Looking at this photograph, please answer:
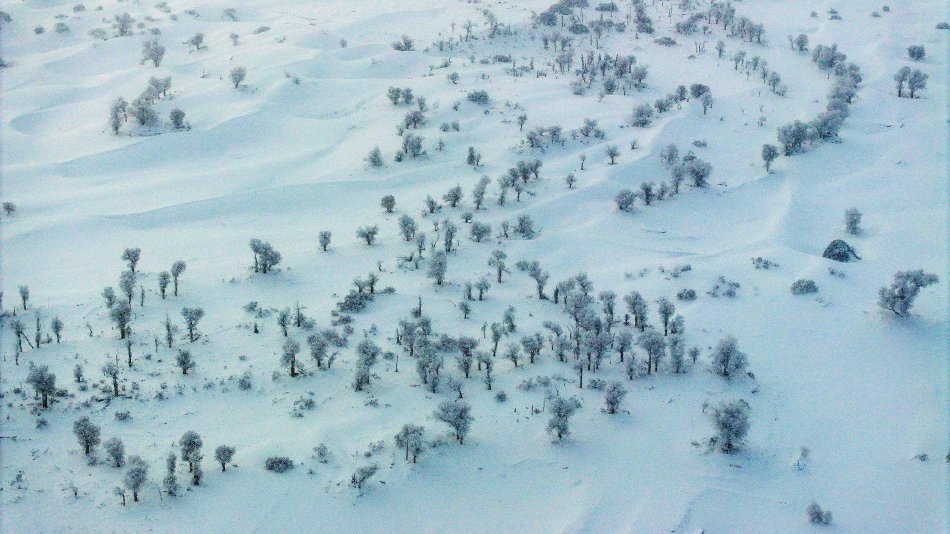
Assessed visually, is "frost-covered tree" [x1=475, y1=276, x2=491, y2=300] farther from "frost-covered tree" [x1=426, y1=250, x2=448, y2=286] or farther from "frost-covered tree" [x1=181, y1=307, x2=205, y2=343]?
"frost-covered tree" [x1=181, y1=307, x2=205, y2=343]

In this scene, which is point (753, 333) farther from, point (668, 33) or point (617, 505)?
point (668, 33)

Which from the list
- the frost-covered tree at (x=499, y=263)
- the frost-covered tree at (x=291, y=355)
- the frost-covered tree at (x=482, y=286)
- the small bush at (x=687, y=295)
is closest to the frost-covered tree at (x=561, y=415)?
the frost-covered tree at (x=482, y=286)

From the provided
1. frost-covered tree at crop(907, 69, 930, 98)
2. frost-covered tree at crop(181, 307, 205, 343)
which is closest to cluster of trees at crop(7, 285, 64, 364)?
frost-covered tree at crop(181, 307, 205, 343)

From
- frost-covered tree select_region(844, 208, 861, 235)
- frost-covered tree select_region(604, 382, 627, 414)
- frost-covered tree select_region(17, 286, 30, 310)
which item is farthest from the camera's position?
frost-covered tree select_region(844, 208, 861, 235)

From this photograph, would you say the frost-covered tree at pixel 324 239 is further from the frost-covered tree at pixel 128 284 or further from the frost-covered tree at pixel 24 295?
the frost-covered tree at pixel 24 295

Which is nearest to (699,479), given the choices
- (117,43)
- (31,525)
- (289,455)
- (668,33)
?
(289,455)

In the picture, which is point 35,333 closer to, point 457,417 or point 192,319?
point 192,319
